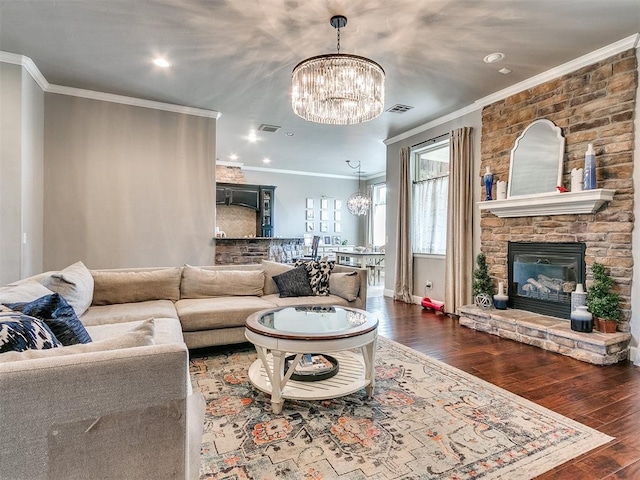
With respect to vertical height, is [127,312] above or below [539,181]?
below

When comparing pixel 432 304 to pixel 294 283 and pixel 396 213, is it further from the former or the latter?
pixel 294 283

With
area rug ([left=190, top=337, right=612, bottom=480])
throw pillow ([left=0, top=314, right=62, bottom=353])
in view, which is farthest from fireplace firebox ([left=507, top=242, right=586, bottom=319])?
throw pillow ([left=0, top=314, right=62, bottom=353])

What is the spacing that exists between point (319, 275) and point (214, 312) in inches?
49.6

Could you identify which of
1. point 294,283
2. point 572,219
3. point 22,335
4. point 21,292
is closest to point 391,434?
point 22,335

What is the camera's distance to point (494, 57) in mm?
3533

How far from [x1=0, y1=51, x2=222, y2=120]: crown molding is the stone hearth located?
4655 millimetres

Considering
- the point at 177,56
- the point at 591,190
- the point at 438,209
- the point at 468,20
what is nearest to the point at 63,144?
the point at 177,56

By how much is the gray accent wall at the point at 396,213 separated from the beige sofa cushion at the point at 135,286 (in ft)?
12.8

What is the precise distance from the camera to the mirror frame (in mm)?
3820

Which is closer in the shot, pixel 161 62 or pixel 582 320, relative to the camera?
pixel 582 320

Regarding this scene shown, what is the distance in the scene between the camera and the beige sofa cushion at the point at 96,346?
3.39 feet

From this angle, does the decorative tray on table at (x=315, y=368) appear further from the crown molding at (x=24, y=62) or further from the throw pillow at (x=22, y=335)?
the crown molding at (x=24, y=62)

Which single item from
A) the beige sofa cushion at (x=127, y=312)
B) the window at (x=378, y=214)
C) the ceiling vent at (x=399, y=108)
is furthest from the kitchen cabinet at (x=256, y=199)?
the beige sofa cushion at (x=127, y=312)

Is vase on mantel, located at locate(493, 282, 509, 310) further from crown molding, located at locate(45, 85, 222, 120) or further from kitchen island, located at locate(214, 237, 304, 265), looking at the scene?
crown molding, located at locate(45, 85, 222, 120)
